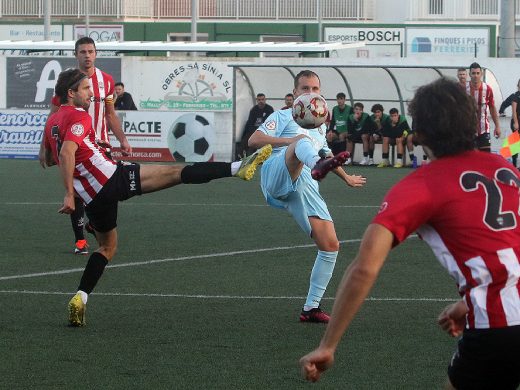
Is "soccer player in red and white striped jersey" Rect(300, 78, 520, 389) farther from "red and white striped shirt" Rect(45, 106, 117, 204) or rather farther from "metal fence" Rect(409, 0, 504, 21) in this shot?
"metal fence" Rect(409, 0, 504, 21)

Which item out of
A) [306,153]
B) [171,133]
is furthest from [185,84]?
[306,153]

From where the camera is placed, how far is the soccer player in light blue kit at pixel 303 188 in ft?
26.5

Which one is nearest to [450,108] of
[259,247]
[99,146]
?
[99,146]

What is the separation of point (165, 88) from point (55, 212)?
51.8ft

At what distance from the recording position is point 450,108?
12.4 feet

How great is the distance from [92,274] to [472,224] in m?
4.68

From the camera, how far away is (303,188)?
27.0ft

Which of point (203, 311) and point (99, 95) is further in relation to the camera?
point (99, 95)

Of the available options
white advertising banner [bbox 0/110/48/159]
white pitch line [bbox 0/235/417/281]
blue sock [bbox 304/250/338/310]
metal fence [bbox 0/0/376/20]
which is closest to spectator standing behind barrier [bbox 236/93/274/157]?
white advertising banner [bbox 0/110/48/159]

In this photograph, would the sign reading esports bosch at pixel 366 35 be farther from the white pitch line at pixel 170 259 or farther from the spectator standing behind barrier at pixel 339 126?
the white pitch line at pixel 170 259

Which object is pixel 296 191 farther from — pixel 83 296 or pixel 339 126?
pixel 339 126

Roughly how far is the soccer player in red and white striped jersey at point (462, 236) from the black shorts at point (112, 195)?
177 inches

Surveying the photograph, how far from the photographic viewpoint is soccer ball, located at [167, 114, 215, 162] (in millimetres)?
25281

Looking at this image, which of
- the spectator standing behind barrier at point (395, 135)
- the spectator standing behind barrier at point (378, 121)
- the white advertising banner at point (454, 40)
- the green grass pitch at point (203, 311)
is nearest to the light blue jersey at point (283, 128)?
the green grass pitch at point (203, 311)
